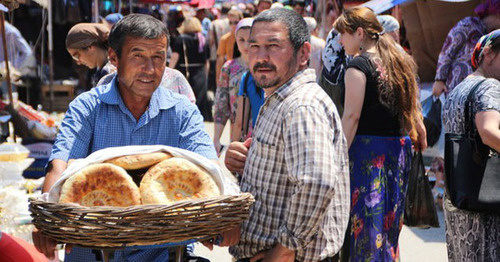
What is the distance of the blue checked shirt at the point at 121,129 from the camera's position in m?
2.81

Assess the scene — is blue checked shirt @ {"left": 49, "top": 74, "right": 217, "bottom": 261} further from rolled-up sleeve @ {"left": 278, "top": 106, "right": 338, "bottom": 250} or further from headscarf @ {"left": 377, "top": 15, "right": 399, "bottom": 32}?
headscarf @ {"left": 377, "top": 15, "right": 399, "bottom": 32}

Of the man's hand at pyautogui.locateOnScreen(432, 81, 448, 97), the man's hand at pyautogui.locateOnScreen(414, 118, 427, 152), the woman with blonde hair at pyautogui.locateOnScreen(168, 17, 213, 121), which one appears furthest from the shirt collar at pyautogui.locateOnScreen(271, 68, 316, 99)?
the woman with blonde hair at pyautogui.locateOnScreen(168, 17, 213, 121)

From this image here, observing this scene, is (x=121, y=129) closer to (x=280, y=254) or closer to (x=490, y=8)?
(x=280, y=254)

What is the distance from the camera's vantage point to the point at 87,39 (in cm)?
546

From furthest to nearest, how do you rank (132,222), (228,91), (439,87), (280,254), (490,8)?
(439,87)
(490,8)
(228,91)
(280,254)
(132,222)

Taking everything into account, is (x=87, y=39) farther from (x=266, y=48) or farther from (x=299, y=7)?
(x=299, y=7)

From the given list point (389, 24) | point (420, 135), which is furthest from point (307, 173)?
point (389, 24)

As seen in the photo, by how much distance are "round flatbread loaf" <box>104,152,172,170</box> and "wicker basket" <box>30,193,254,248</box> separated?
27 cm

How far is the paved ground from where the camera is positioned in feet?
21.0

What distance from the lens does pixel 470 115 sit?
4109 mm

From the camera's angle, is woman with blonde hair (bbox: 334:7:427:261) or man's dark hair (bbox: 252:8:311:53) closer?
man's dark hair (bbox: 252:8:311:53)

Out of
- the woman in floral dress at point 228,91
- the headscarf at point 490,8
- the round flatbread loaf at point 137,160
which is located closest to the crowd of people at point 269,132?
the round flatbread loaf at point 137,160

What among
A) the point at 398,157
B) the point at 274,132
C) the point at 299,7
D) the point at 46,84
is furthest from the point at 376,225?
the point at 46,84

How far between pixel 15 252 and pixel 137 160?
3.96 ft
